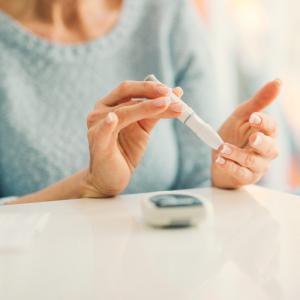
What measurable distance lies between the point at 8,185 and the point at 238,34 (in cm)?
88

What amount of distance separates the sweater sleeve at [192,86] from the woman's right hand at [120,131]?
0.80 ft

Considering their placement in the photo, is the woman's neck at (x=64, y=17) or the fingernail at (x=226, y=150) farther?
the woman's neck at (x=64, y=17)

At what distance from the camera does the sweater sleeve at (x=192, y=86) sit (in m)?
0.90

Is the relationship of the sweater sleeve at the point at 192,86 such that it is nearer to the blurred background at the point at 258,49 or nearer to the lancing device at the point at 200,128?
the lancing device at the point at 200,128

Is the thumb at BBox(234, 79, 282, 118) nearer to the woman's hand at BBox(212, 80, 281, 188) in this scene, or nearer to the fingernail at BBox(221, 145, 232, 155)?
the woman's hand at BBox(212, 80, 281, 188)

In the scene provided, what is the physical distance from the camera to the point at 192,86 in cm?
93

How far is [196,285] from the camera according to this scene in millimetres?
322

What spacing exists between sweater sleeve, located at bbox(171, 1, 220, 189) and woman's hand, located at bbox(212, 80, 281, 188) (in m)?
0.18

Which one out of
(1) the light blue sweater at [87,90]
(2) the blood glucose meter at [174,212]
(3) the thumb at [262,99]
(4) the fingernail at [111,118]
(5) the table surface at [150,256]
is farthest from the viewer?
(1) the light blue sweater at [87,90]

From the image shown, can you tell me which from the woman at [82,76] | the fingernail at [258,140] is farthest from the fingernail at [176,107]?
the woman at [82,76]

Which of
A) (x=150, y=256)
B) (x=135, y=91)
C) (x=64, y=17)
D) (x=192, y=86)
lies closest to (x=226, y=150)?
(x=135, y=91)

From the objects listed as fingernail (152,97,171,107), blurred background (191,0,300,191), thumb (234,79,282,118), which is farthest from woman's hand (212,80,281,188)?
blurred background (191,0,300,191)

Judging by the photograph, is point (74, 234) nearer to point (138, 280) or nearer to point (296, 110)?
point (138, 280)

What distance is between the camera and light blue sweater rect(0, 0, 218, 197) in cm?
85
